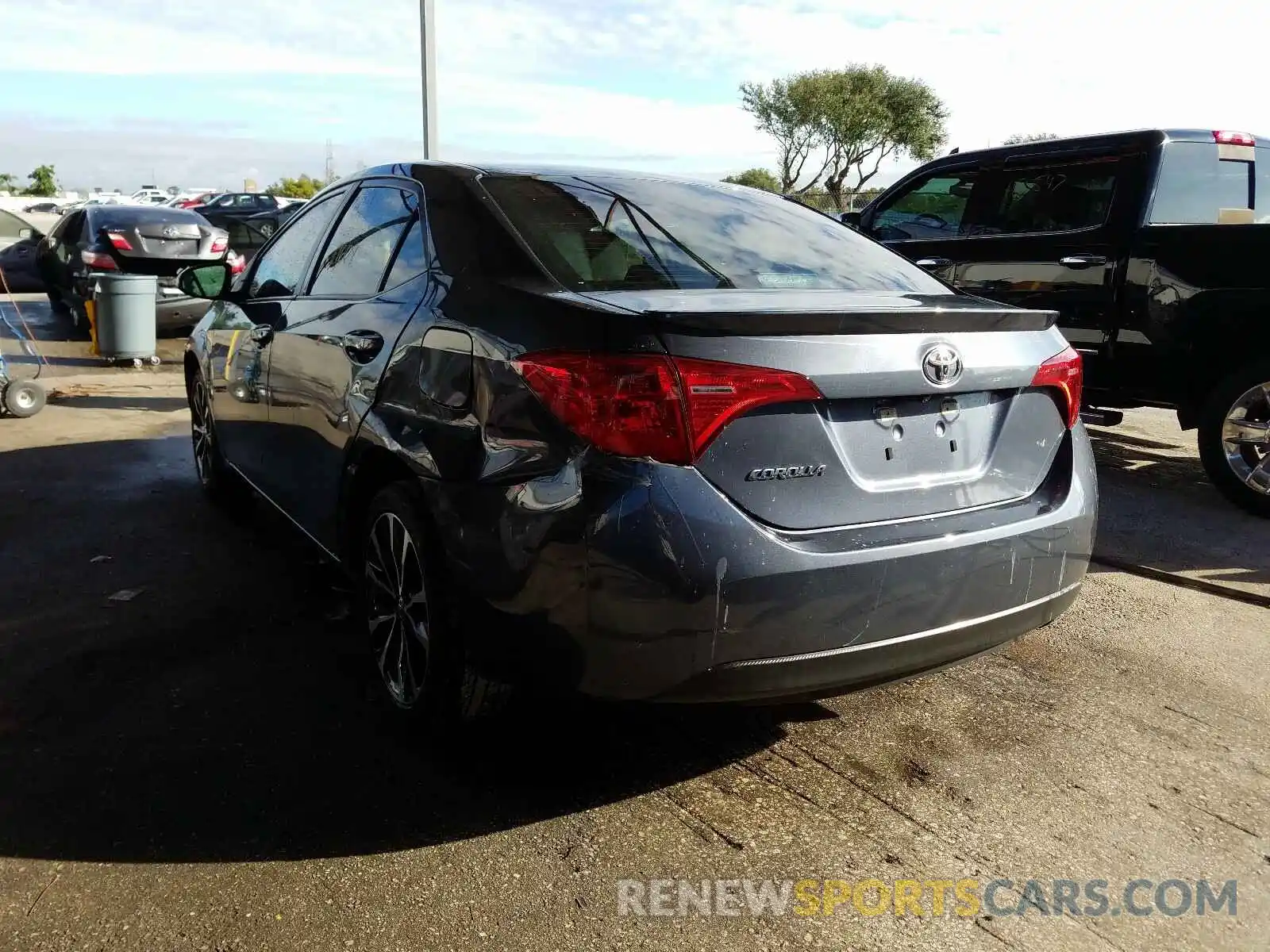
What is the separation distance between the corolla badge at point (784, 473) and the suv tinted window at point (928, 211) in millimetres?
5628

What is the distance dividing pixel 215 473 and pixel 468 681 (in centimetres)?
313

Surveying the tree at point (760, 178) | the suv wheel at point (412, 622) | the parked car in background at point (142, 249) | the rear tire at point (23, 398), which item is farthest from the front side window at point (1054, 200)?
the tree at point (760, 178)

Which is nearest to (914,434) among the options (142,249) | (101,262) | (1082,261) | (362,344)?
(362,344)

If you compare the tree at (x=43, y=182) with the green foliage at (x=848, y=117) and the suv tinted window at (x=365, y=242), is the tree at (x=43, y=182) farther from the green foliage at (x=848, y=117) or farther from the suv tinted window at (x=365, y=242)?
the suv tinted window at (x=365, y=242)

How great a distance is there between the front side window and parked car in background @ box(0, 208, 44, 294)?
1505 centimetres

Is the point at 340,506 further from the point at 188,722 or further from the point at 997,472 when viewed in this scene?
the point at 997,472

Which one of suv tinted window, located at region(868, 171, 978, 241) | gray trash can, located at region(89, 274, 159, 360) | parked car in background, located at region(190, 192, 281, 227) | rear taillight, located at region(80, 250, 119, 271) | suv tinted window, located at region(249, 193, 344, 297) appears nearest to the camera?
suv tinted window, located at region(249, 193, 344, 297)

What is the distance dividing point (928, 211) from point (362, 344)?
18.5 feet

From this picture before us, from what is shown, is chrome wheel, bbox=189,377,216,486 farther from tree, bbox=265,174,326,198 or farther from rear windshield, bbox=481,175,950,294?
tree, bbox=265,174,326,198

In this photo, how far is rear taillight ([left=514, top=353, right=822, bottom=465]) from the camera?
89.2 inches

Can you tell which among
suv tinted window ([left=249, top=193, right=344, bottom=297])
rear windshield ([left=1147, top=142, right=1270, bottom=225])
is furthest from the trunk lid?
rear windshield ([left=1147, top=142, right=1270, bottom=225])

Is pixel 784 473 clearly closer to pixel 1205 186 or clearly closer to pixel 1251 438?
pixel 1251 438

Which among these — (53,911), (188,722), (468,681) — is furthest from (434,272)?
(53,911)

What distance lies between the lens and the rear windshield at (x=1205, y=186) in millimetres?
6320
